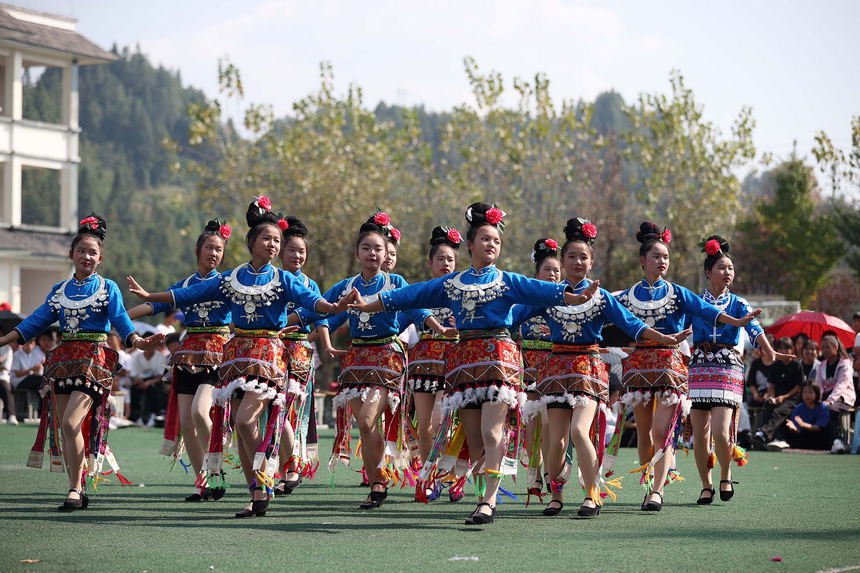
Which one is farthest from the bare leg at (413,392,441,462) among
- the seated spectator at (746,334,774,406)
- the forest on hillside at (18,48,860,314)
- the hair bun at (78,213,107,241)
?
the forest on hillside at (18,48,860,314)

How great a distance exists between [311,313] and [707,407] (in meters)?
3.09

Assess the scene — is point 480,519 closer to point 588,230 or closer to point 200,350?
point 588,230

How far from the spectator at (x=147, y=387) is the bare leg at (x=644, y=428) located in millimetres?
11601

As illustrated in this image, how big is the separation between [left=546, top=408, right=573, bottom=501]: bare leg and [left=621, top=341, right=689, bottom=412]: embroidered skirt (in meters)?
0.82

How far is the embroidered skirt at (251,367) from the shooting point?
23.7 ft

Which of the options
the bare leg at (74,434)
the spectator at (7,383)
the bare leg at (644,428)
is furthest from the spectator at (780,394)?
the spectator at (7,383)

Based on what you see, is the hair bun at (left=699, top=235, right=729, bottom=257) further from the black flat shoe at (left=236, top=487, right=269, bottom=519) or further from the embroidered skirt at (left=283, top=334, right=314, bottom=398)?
the black flat shoe at (left=236, top=487, right=269, bottom=519)

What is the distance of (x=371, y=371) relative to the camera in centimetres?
796

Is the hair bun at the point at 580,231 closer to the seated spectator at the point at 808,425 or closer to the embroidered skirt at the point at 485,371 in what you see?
the embroidered skirt at the point at 485,371

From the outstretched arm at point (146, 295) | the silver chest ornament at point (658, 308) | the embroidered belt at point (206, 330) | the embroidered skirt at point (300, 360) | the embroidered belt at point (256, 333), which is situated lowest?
the embroidered skirt at point (300, 360)

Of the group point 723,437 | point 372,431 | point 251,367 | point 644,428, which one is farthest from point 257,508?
point 723,437

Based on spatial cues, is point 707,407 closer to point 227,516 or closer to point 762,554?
point 762,554

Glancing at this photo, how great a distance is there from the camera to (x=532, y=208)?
32.3m

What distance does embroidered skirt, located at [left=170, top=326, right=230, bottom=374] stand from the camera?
330 inches
